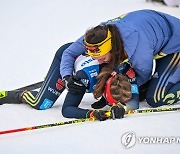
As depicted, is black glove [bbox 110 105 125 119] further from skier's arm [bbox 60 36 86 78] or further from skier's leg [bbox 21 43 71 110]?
skier's leg [bbox 21 43 71 110]

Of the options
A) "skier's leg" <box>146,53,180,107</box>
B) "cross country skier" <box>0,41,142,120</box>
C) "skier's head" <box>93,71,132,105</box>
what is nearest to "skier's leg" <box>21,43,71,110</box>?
"cross country skier" <box>0,41,142,120</box>

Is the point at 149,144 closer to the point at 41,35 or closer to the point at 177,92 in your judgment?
the point at 177,92

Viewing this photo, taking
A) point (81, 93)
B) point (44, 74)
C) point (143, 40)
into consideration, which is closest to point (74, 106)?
point (81, 93)

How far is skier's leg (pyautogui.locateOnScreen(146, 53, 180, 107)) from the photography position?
2.60 metres

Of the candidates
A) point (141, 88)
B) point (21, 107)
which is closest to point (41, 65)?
point (21, 107)

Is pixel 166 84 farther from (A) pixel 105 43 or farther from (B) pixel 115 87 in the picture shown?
(A) pixel 105 43

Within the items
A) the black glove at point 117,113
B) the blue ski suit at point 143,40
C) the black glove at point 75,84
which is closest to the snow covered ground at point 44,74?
the black glove at point 117,113

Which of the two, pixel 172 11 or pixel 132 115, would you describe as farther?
pixel 172 11

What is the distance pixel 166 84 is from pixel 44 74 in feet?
4.82

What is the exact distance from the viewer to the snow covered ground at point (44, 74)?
2.03m

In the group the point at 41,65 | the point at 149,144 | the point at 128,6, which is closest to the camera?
the point at 149,144

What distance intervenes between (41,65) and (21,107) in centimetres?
126

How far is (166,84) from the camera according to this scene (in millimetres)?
2625

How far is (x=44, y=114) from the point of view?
2.71m
